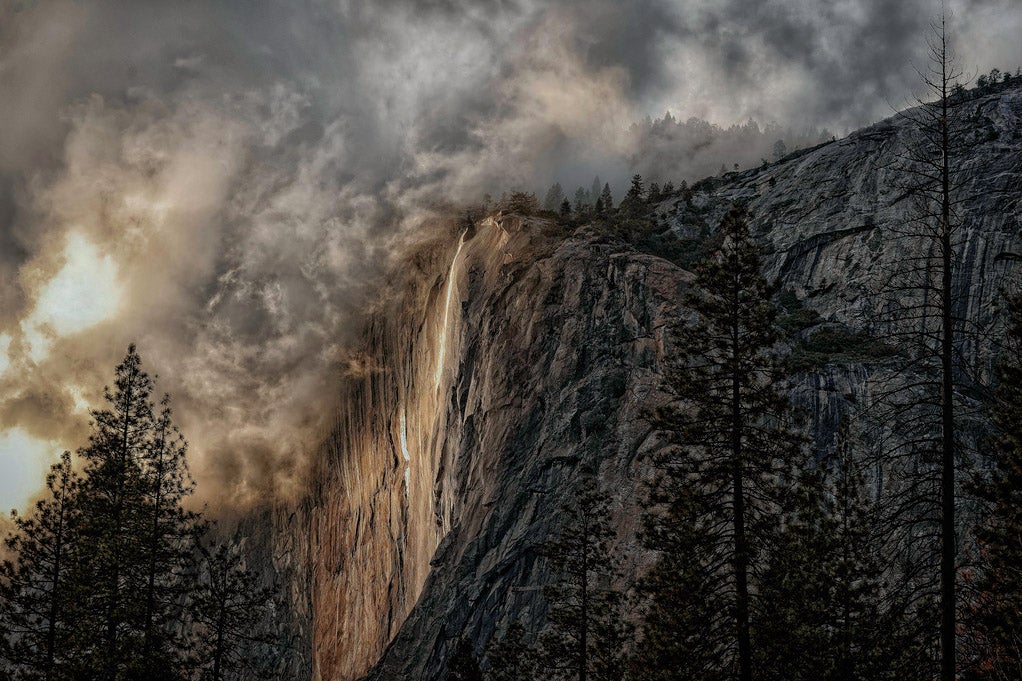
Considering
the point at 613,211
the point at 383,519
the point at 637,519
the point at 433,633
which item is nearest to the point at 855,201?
the point at 613,211

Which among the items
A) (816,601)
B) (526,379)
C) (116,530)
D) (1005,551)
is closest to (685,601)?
(816,601)

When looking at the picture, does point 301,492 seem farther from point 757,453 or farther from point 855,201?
point 757,453

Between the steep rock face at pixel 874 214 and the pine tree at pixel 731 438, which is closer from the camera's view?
the pine tree at pixel 731 438

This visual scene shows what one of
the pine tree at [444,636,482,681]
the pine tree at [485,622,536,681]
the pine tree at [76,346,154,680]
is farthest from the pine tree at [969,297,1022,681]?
the pine tree at [76,346,154,680]

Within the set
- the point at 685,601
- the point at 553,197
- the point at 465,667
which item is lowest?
the point at 465,667

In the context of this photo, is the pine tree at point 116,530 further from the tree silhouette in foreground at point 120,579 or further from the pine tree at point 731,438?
the pine tree at point 731,438

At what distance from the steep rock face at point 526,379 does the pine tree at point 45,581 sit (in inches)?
717

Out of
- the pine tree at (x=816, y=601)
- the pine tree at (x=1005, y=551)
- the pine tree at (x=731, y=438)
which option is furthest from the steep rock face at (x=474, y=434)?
the pine tree at (x=731, y=438)

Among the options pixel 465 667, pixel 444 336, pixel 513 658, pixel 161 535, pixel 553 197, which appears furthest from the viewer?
pixel 553 197

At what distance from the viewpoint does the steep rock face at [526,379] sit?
141 ft

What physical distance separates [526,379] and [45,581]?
27.6m

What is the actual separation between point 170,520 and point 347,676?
129ft

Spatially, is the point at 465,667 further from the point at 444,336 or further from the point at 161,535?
the point at 444,336

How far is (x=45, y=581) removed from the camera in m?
29.6
